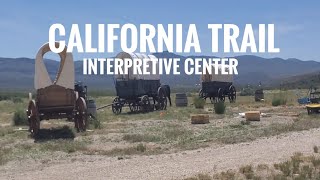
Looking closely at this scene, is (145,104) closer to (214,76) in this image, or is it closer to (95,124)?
(95,124)

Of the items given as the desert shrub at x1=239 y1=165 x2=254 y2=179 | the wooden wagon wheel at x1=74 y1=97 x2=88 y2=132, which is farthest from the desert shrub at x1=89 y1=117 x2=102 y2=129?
the desert shrub at x1=239 y1=165 x2=254 y2=179

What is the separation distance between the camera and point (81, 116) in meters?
21.0

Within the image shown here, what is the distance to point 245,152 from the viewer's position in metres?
14.8

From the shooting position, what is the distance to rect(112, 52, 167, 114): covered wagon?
32.1m

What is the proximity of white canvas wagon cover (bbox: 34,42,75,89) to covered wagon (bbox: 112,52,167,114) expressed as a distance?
1046cm

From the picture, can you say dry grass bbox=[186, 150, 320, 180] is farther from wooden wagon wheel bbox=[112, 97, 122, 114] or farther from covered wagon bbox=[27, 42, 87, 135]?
wooden wagon wheel bbox=[112, 97, 122, 114]

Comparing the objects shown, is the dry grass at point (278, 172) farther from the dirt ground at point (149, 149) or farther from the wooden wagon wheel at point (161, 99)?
the wooden wagon wheel at point (161, 99)

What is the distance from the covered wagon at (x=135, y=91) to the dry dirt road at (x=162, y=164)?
16.0 m

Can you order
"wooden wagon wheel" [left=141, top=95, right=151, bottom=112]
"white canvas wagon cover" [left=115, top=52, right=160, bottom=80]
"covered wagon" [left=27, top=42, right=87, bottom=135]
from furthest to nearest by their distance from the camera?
1. "wooden wagon wheel" [left=141, top=95, right=151, bottom=112]
2. "white canvas wagon cover" [left=115, top=52, right=160, bottom=80]
3. "covered wagon" [left=27, top=42, right=87, bottom=135]

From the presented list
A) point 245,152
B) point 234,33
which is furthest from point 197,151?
point 234,33

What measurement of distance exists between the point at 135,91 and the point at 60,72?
36.7 ft

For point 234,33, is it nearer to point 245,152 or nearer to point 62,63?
Result: point 62,63

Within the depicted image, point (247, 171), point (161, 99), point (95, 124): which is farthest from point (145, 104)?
point (247, 171)

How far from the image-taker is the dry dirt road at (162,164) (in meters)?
12.2
